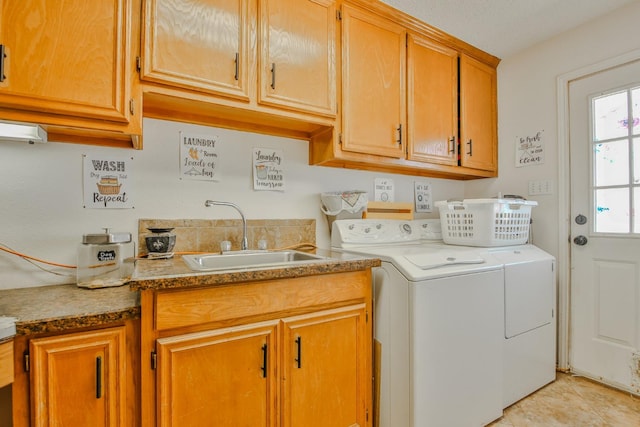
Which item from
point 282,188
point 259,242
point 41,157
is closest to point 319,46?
point 282,188

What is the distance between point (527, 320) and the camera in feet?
5.75

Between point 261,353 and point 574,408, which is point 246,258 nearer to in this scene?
point 261,353


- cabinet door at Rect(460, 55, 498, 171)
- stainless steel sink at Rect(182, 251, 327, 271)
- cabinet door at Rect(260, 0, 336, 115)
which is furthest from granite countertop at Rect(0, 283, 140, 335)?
cabinet door at Rect(460, 55, 498, 171)

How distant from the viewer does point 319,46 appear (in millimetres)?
1608

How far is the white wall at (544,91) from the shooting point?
1.90 m

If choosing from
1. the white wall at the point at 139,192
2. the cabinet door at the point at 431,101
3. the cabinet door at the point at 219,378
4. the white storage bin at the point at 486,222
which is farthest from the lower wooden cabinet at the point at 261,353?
the cabinet door at the point at 431,101

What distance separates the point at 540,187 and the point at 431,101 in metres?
1.03

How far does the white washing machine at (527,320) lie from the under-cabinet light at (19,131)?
2151 millimetres

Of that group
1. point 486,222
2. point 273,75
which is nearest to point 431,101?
point 486,222

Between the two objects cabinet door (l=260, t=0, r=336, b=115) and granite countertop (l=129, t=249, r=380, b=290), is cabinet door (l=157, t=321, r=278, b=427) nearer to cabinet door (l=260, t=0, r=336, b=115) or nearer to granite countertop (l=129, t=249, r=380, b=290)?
granite countertop (l=129, t=249, r=380, b=290)

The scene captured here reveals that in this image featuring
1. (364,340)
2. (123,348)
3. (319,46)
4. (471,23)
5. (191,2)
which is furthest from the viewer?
(471,23)

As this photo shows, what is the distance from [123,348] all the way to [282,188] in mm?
1134

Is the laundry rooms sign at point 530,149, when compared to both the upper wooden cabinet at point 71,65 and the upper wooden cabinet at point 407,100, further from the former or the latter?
the upper wooden cabinet at point 71,65

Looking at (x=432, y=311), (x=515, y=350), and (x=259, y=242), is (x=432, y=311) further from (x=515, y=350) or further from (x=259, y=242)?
(x=259, y=242)
